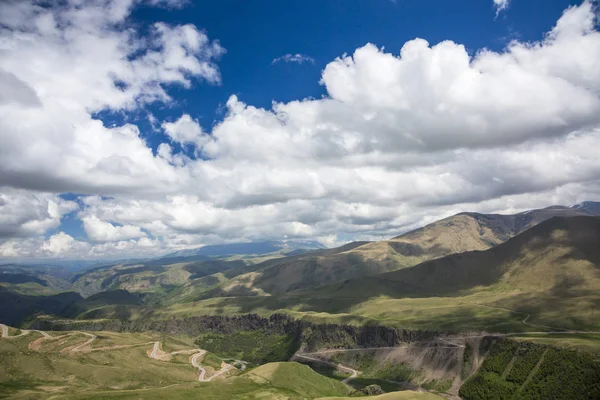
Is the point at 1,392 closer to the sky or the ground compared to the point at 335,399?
closer to the sky

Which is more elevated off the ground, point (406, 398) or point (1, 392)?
point (1, 392)

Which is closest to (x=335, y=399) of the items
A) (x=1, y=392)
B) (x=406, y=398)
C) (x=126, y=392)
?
(x=406, y=398)

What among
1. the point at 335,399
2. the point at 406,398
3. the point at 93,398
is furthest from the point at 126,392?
the point at 406,398

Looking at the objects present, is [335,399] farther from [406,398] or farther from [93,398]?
[93,398]

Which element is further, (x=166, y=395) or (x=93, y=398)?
(x=166, y=395)

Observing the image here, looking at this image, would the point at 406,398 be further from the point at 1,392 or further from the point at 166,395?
the point at 1,392

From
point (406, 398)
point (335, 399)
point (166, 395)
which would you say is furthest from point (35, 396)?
point (406, 398)

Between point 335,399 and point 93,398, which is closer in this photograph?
point 93,398

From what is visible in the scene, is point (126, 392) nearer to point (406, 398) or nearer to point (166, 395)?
point (166, 395)
